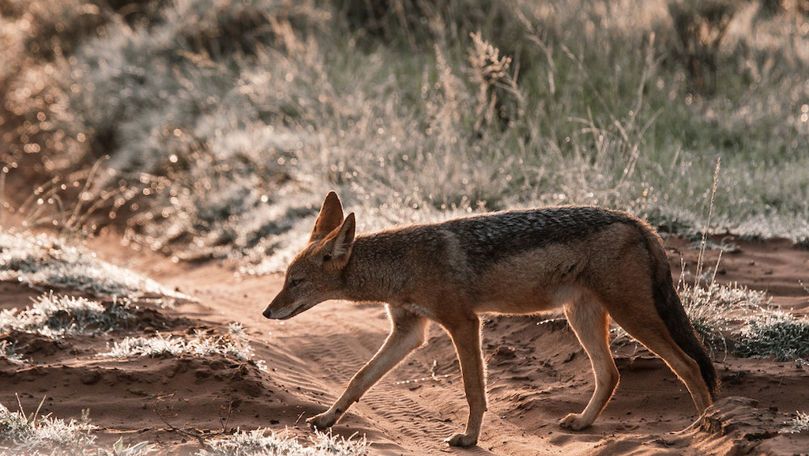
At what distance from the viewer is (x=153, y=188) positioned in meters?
13.9

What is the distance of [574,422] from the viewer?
5613 millimetres

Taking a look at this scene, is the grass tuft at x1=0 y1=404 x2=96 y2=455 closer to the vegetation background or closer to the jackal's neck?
the jackal's neck

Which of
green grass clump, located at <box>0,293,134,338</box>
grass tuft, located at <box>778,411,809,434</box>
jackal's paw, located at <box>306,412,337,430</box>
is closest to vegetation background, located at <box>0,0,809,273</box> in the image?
green grass clump, located at <box>0,293,134,338</box>

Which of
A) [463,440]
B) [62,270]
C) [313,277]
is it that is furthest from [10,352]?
[463,440]

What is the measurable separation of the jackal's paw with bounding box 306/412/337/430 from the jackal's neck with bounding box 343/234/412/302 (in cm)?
74

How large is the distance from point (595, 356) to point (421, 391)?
146 cm

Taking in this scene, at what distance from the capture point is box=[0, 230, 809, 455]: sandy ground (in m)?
5.05

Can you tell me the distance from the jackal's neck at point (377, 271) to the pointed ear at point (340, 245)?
0.23 ft

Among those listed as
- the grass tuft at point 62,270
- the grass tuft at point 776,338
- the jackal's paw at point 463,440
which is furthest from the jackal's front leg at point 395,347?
the grass tuft at point 62,270

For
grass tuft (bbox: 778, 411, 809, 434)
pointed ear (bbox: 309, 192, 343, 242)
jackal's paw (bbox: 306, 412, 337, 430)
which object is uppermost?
pointed ear (bbox: 309, 192, 343, 242)

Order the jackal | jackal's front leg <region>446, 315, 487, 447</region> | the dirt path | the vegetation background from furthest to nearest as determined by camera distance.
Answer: the vegetation background, the dirt path, jackal's front leg <region>446, 315, 487, 447</region>, the jackal

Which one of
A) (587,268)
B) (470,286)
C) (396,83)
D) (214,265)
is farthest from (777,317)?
(396,83)

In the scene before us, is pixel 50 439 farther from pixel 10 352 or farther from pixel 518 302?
pixel 518 302

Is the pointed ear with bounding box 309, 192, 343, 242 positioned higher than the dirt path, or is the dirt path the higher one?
the pointed ear with bounding box 309, 192, 343, 242
